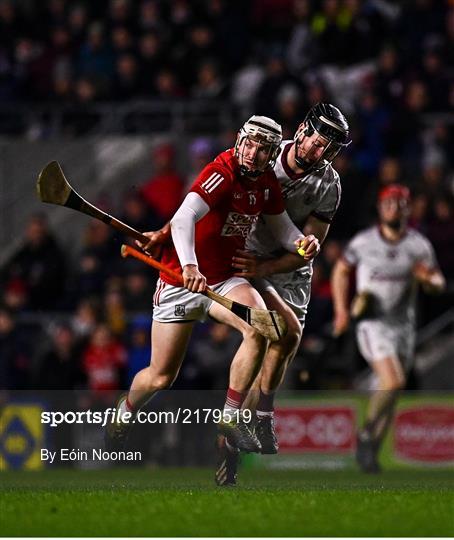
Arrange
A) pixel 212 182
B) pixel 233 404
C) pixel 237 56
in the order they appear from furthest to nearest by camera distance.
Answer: pixel 237 56 → pixel 233 404 → pixel 212 182

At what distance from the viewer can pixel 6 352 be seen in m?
17.9

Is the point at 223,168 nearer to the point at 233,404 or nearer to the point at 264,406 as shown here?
the point at 233,404

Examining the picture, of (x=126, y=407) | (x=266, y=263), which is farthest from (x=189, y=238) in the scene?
(x=126, y=407)

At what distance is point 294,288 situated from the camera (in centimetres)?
1239

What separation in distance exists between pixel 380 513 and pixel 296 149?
2987mm

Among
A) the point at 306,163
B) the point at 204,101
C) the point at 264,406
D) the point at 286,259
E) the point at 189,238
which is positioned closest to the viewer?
the point at 189,238

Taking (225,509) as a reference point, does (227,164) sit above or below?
above

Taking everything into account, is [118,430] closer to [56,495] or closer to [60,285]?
[56,495]

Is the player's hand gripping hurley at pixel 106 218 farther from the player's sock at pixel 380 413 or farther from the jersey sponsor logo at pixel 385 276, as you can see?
the jersey sponsor logo at pixel 385 276

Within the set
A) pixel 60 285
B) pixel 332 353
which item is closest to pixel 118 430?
pixel 332 353

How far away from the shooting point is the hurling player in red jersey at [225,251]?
434 inches

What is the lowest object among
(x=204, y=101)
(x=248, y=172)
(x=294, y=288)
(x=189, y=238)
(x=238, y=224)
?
(x=294, y=288)

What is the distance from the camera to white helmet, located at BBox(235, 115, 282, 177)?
1108 cm

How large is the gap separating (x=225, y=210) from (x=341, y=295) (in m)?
3.95
